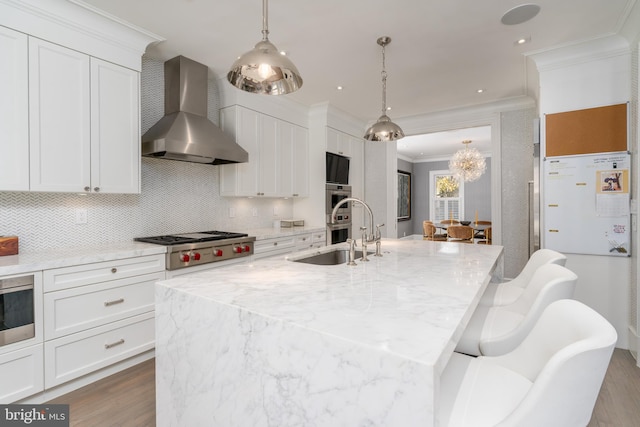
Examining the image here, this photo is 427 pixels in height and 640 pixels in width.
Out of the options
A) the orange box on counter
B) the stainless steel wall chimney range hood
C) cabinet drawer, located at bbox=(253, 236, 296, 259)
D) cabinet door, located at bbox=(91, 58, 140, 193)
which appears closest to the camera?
the orange box on counter

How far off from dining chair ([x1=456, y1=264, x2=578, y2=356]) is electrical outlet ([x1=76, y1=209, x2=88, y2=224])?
2.85m

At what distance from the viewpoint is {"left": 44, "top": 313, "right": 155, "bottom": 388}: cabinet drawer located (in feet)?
6.81

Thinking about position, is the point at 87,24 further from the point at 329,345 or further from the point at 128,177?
the point at 329,345

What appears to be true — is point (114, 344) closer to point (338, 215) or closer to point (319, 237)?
point (319, 237)

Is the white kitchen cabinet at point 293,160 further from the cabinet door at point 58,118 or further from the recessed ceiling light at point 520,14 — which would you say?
the recessed ceiling light at point 520,14

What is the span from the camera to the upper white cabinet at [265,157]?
3.71 meters

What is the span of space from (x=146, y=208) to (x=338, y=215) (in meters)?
2.65

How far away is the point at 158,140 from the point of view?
108 inches

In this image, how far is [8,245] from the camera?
2.18 m

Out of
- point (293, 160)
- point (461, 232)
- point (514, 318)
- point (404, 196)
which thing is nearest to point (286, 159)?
point (293, 160)

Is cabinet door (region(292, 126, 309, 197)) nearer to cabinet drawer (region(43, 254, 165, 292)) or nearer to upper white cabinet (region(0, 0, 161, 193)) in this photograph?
upper white cabinet (region(0, 0, 161, 193))

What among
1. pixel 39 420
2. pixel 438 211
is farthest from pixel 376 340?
pixel 438 211

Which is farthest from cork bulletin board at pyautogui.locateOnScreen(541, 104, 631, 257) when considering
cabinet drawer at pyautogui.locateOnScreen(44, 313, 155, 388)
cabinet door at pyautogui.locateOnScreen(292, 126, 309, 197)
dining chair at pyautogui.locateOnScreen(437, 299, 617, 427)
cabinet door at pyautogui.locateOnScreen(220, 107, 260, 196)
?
cabinet drawer at pyautogui.locateOnScreen(44, 313, 155, 388)

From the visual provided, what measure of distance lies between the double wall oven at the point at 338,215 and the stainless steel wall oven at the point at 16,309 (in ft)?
10.8
